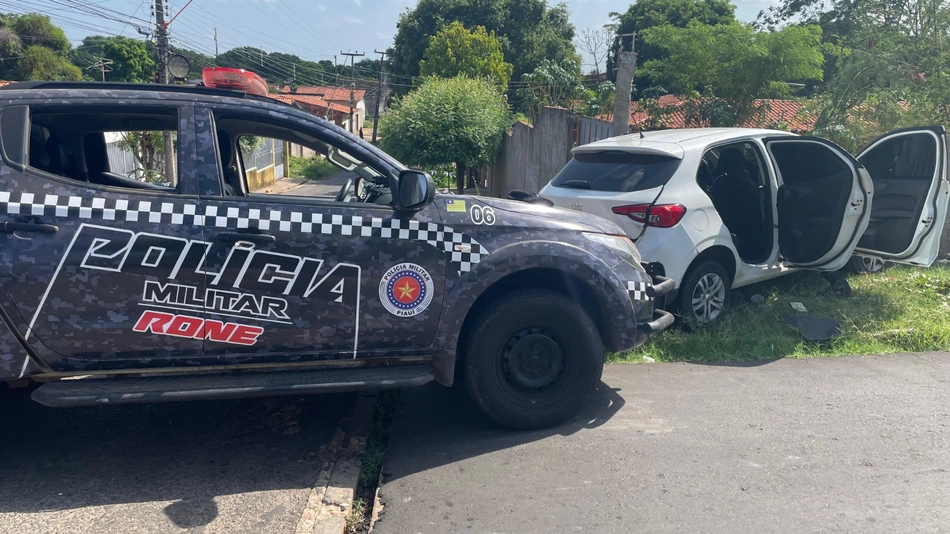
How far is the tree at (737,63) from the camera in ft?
34.2

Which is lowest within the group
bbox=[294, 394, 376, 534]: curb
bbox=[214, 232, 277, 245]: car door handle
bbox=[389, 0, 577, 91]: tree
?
bbox=[294, 394, 376, 534]: curb

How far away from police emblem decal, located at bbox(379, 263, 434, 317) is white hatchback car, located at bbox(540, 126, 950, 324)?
238cm

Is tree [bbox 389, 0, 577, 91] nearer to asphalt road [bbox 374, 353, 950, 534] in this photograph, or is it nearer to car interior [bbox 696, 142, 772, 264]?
car interior [bbox 696, 142, 772, 264]

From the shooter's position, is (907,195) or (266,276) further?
(907,195)

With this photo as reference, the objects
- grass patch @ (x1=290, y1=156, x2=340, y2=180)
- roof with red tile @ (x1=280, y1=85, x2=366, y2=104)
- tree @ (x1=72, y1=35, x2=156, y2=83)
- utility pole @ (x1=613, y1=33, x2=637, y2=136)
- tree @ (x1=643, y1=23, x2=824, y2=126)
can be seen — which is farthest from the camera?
roof with red tile @ (x1=280, y1=85, x2=366, y2=104)

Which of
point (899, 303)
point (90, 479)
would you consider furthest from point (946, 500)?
point (90, 479)

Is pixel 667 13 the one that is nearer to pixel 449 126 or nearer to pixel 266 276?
pixel 449 126

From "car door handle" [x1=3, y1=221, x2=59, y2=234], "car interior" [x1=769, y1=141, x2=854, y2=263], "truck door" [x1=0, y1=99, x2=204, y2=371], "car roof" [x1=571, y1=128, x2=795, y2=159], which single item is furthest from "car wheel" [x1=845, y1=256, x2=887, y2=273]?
"car door handle" [x1=3, y1=221, x2=59, y2=234]

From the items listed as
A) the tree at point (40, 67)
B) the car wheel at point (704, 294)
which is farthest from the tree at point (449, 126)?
the tree at point (40, 67)

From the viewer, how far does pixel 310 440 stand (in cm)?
440

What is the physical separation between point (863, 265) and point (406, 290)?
6.09m

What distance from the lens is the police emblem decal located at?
160 inches

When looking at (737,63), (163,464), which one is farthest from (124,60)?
(163,464)

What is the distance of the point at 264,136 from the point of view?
450 cm
